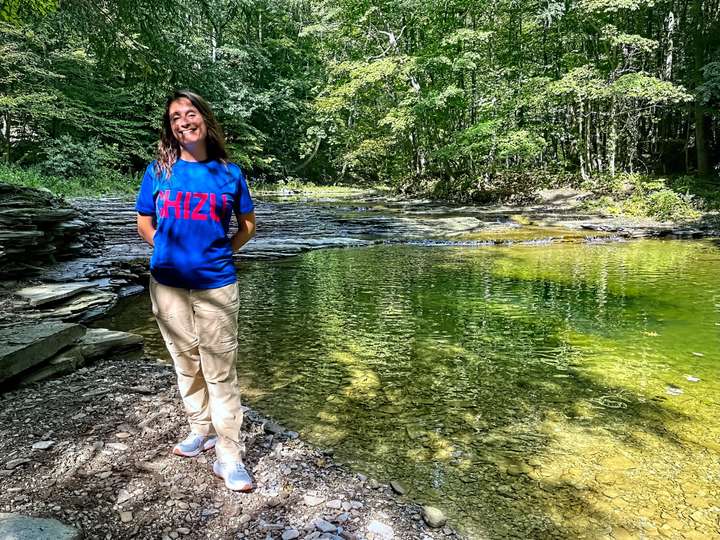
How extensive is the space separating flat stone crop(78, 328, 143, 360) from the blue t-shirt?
2.49m

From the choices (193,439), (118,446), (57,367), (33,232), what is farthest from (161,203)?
(33,232)

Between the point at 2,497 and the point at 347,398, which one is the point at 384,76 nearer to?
the point at 347,398

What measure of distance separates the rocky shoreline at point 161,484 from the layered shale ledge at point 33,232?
13.8 feet

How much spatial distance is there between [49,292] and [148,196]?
15.5ft

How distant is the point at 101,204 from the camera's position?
1683 centimetres

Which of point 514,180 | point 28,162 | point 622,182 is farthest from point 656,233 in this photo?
point 28,162

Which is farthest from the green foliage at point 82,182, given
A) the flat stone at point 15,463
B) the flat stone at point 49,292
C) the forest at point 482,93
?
the flat stone at point 15,463

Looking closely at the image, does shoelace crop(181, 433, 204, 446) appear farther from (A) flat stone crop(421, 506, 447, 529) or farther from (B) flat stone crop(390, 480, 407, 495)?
(A) flat stone crop(421, 506, 447, 529)

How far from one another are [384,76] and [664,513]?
84.3ft

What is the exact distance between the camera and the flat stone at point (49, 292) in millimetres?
5895

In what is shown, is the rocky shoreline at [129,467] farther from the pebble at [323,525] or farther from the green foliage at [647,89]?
the green foliage at [647,89]

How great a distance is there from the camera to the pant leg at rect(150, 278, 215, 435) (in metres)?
2.45

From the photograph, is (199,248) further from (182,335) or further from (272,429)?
(272,429)

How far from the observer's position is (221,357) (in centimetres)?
248
